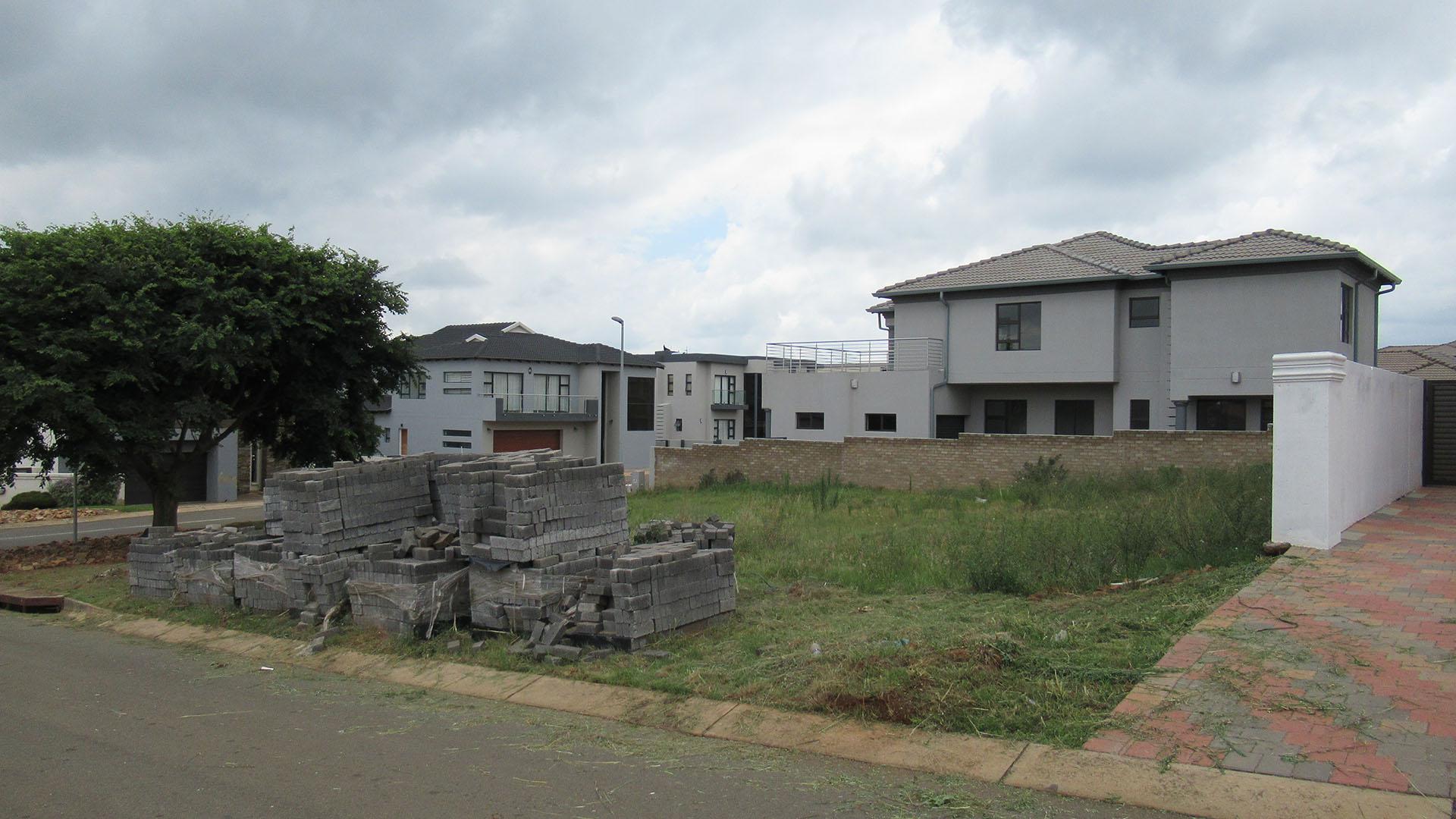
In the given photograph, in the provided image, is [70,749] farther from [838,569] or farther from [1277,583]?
[1277,583]

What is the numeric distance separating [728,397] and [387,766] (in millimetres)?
59744

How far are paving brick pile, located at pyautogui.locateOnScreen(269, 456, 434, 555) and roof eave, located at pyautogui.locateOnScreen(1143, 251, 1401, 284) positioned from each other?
21552 mm

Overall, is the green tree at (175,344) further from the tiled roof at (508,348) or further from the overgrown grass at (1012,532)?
the tiled roof at (508,348)

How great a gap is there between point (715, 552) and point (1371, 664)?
5.79 m

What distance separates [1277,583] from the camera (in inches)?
377

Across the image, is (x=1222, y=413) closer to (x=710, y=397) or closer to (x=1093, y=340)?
(x=1093, y=340)

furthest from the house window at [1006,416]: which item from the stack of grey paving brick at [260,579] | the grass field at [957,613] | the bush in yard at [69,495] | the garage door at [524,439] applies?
the bush in yard at [69,495]

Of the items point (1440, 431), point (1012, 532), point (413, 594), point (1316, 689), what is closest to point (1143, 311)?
point (1440, 431)

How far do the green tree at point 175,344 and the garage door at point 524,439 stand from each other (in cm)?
2745

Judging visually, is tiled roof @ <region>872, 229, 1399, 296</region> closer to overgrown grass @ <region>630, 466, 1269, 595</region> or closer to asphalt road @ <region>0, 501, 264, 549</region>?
overgrown grass @ <region>630, 466, 1269, 595</region>

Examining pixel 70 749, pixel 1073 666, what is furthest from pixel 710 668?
pixel 70 749

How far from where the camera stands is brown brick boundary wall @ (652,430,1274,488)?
76.1ft

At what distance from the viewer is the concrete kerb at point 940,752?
5258 mm

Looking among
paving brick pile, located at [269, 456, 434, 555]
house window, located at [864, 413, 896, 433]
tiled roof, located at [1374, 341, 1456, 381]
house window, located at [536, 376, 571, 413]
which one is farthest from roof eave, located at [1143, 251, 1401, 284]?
house window, located at [536, 376, 571, 413]
